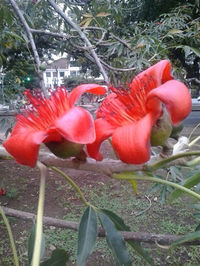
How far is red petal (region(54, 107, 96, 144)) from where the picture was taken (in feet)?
1.23

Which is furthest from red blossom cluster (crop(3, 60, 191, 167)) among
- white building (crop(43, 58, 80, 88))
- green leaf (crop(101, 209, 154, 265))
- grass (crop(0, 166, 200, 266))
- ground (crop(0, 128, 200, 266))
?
grass (crop(0, 166, 200, 266))

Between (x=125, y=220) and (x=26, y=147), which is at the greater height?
(x=26, y=147)

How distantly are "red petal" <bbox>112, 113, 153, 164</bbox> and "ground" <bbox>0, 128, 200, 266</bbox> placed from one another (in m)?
1.41

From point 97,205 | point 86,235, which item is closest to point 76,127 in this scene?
point 86,235

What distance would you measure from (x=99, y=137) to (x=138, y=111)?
0.09 meters

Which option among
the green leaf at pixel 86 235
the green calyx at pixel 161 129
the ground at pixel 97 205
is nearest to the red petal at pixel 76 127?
the green calyx at pixel 161 129

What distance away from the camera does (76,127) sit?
0.38m

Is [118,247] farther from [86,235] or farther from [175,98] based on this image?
[175,98]

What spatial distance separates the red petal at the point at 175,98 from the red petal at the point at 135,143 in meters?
0.04

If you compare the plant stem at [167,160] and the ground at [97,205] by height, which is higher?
the plant stem at [167,160]

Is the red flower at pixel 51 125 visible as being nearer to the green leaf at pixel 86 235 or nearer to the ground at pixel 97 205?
the green leaf at pixel 86 235

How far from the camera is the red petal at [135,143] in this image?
0.36m

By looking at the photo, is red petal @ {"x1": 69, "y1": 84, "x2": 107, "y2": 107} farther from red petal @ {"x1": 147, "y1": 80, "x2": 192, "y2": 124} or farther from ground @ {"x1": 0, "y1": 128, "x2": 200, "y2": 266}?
ground @ {"x1": 0, "y1": 128, "x2": 200, "y2": 266}

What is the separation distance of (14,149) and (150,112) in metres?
0.20
